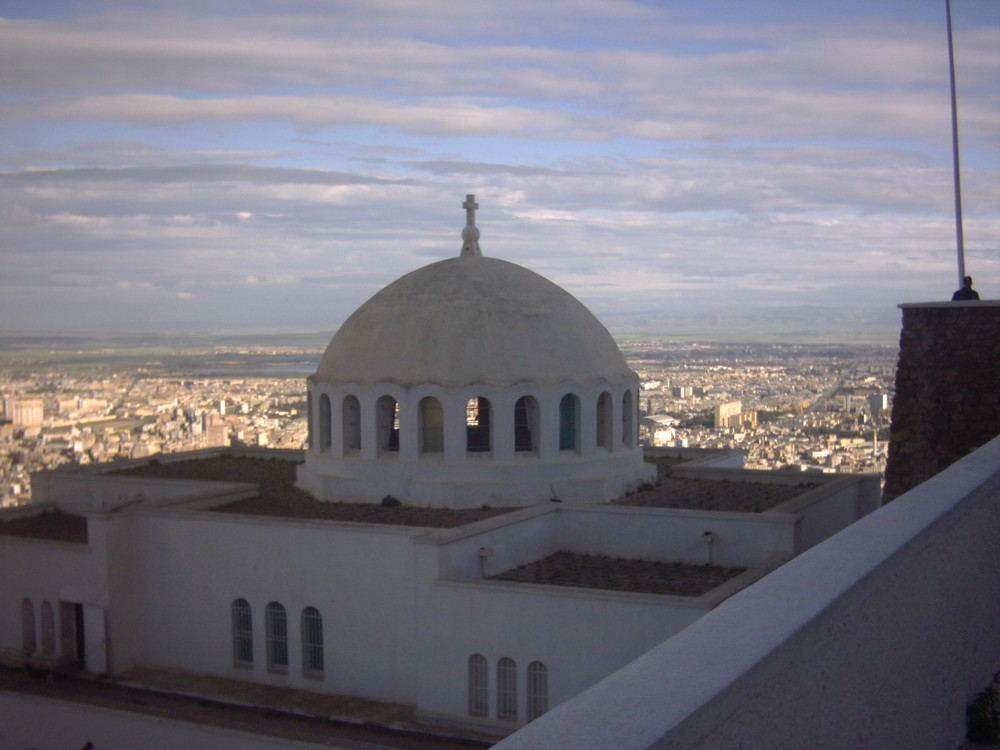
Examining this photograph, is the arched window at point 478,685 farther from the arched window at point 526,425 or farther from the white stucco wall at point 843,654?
the white stucco wall at point 843,654

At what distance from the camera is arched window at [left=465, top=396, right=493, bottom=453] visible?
1925cm

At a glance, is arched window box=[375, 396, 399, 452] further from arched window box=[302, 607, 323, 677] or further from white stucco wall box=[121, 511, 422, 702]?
arched window box=[302, 607, 323, 677]

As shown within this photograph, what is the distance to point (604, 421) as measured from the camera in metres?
20.2

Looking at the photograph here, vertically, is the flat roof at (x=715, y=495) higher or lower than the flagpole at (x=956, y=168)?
lower

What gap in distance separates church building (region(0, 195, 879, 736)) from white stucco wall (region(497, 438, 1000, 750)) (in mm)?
7494

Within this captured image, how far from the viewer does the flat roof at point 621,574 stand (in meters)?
15.0

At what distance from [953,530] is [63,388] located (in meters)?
37.1

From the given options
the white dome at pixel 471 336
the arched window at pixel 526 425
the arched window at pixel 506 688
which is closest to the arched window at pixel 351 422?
the white dome at pixel 471 336

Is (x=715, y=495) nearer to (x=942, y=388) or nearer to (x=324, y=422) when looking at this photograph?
(x=942, y=388)

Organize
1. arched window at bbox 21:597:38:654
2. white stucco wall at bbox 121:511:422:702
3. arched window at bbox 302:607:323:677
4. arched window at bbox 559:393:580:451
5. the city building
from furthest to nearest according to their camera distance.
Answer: the city building → arched window at bbox 559:393:580:451 → arched window at bbox 21:597:38:654 → arched window at bbox 302:607:323:677 → white stucco wall at bbox 121:511:422:702

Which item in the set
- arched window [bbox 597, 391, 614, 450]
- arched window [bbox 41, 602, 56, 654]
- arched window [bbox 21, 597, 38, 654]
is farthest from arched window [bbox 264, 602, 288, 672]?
arched window [bbox 597, 391, 614, 450]

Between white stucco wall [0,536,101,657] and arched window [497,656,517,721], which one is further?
white stucco wall [0,536,101,657]

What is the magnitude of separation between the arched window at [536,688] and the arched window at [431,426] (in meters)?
5.76

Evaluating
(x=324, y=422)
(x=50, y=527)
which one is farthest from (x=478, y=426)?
(x=50, y=527)
